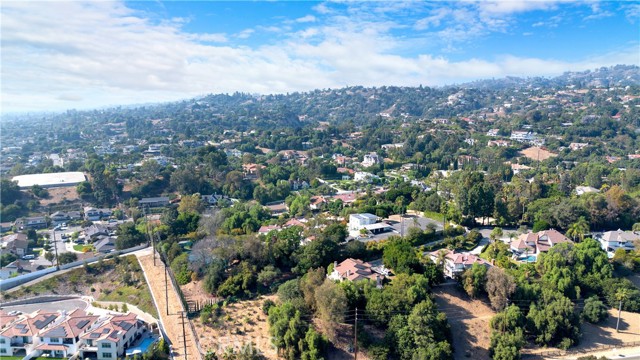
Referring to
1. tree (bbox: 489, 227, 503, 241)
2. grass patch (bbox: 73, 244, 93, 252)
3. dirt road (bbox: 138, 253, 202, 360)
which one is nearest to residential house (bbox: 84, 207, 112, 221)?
grass patch (bbox: 73, 244, 93, 252)

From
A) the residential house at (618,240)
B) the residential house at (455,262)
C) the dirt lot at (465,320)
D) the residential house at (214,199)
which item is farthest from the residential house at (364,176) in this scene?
the dirt lot at (465,320)

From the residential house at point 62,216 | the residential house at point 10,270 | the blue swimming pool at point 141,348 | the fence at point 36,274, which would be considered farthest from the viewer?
the residential house at point 62,216

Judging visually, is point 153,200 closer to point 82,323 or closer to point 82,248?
point 82,248

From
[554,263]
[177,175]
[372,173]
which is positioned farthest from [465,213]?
[177,175]

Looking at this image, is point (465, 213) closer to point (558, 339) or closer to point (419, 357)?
point (558, 339)

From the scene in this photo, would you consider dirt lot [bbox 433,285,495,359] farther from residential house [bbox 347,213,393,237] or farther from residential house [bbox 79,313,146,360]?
residential house [bbox 79,313,146,360]

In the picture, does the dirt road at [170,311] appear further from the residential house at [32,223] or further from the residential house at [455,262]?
the residential house at [32,223]
